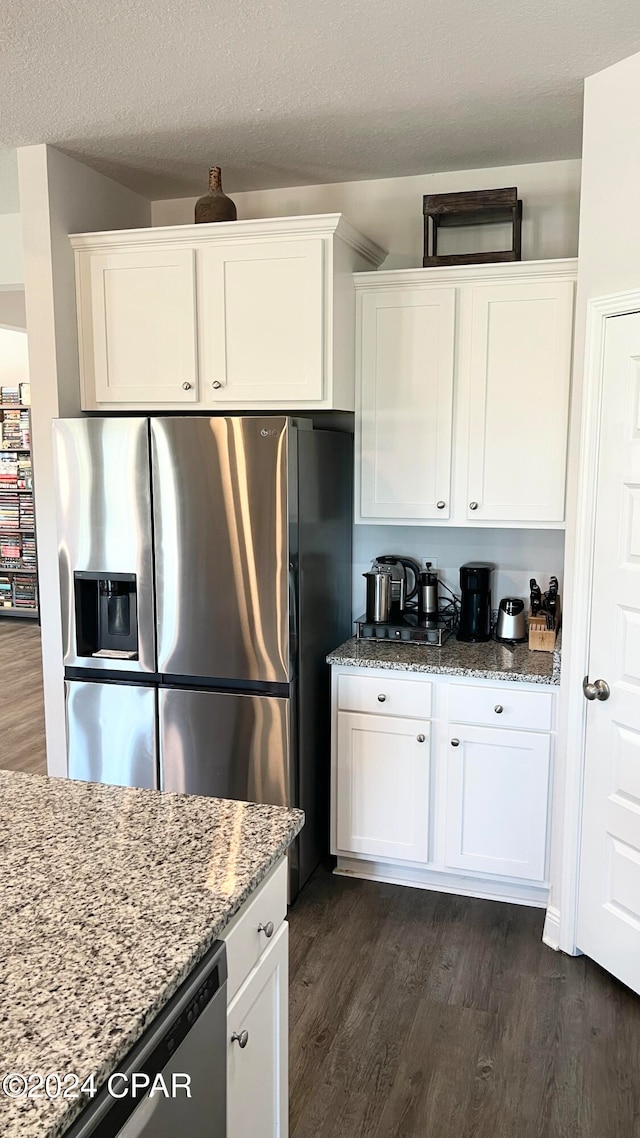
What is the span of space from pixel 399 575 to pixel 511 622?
485mm

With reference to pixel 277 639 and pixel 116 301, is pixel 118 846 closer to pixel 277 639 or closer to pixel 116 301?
pixel 277 639

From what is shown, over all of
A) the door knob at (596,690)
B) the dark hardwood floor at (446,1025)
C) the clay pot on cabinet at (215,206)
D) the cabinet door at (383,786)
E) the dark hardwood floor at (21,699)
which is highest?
the clay pot on cabinet at (215,206)

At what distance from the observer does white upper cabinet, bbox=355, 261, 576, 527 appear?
290 cm

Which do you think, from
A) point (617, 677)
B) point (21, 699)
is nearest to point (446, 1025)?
point (617, 677)

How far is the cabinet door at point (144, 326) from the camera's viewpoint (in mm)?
3014

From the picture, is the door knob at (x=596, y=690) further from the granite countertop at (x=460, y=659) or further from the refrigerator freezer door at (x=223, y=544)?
the refrigerator freezer door at (x=223, y=544)

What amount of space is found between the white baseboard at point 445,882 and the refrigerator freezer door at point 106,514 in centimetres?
109

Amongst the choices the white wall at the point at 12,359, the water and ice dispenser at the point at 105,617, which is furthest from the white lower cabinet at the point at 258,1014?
the white wall at the point at 12,359

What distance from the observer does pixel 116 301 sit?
3.11 meters

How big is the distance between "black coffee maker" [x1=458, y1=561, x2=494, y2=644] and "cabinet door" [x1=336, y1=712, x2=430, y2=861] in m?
0.46

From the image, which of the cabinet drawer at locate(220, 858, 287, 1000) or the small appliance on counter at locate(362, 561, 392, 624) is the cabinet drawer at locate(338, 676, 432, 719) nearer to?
the small appliance on counter at locate(362, 561, 392, 624)

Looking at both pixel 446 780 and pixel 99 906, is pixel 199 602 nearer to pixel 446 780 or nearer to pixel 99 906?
pixel 446 780

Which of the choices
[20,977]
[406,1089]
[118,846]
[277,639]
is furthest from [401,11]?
[406,1089]

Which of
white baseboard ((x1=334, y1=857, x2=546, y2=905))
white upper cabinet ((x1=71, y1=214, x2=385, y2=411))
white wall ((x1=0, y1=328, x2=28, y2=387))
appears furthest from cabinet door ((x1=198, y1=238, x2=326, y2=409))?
white wall ((x1=0, y1=328, x2=28, y2=387))
